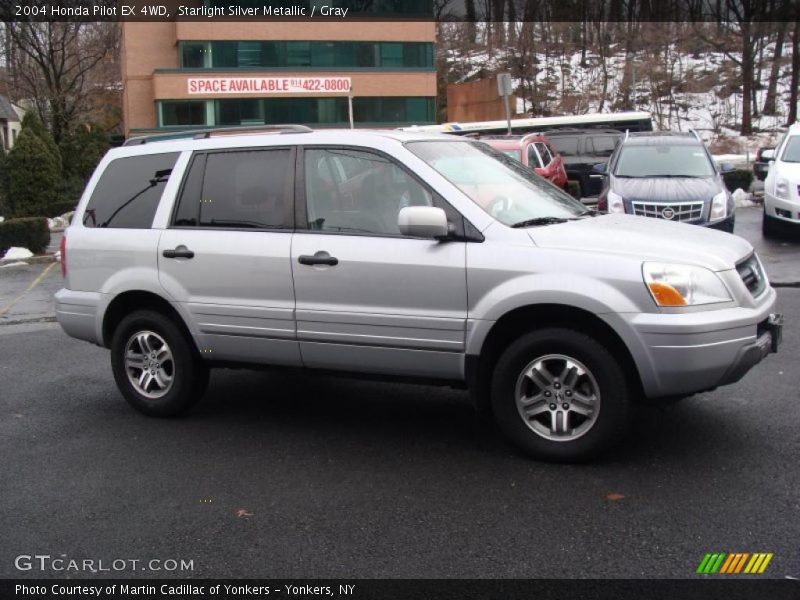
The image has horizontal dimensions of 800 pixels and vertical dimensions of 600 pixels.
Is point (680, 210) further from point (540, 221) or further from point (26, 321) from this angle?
point (26, 321)

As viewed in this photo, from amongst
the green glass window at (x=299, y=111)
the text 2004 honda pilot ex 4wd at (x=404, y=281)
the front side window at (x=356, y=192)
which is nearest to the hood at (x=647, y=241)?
the text 2004 honda pilot ex 4wd at (x=404, y=281)

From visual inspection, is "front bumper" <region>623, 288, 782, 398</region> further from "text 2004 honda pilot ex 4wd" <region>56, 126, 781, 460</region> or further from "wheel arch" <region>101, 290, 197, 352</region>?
Result: "wheel arch" <region>101, 290, 197, 352</region>

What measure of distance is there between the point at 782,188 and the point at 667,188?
310 cm

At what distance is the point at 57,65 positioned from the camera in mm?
49531

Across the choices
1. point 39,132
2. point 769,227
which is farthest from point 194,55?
Result: point 769,227

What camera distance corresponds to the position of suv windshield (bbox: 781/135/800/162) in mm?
14375

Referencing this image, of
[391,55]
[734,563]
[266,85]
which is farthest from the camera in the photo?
[391,55]

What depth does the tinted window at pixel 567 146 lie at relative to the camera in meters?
24.9

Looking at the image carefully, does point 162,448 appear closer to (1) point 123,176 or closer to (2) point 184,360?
(2) point 184,360

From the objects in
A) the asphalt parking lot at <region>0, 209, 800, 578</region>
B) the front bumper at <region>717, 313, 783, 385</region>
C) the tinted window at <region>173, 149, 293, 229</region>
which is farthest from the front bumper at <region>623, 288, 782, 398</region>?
the tinted window at <region>173, 149, 293, 229</region>

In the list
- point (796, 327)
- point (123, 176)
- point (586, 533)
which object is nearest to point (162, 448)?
point (123, 176)

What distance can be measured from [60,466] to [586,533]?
3097 millimetres

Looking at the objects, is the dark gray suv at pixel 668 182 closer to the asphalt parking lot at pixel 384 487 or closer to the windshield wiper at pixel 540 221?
the asphalt parking lot at pixel 384 487

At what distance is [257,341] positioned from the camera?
18.3 feet
